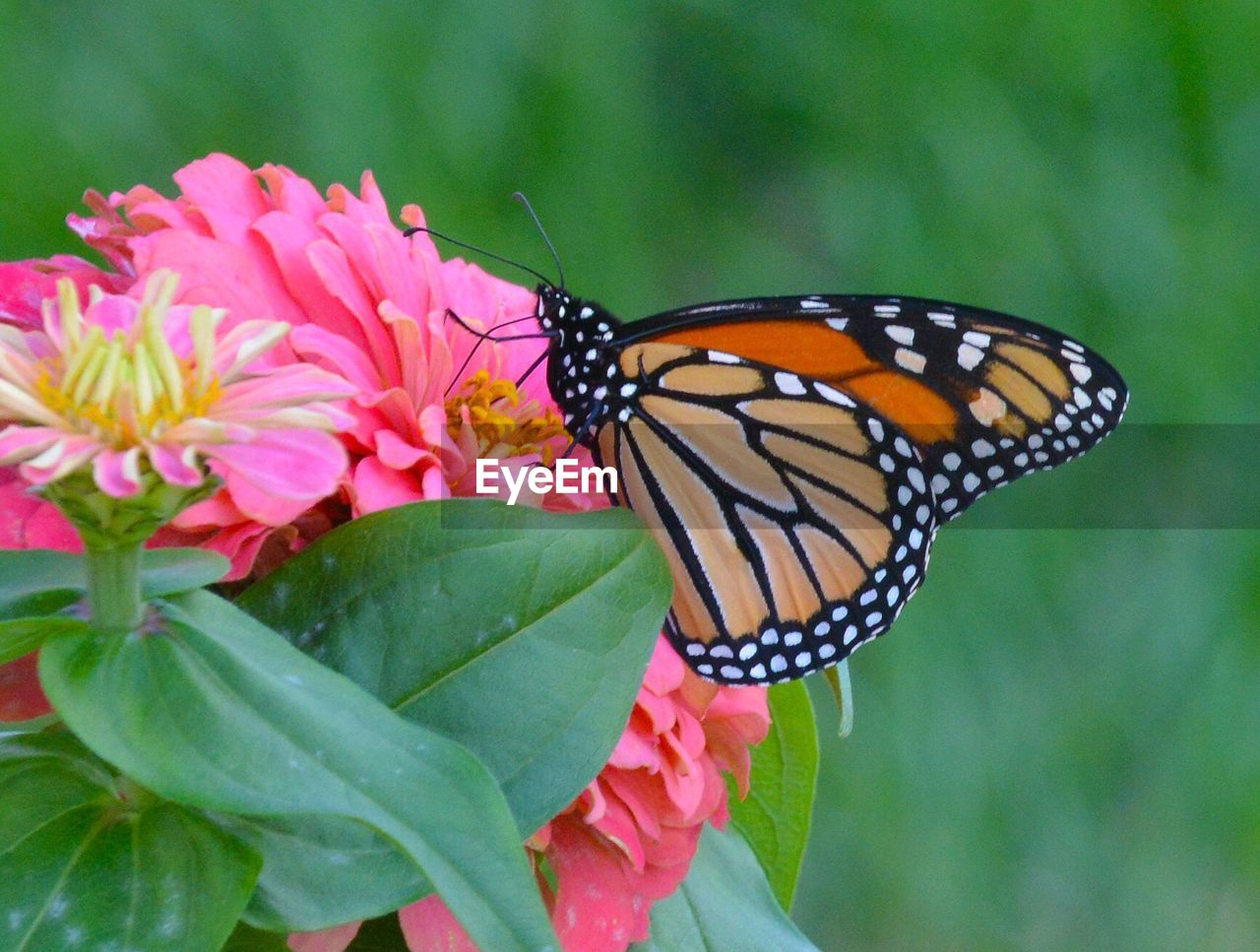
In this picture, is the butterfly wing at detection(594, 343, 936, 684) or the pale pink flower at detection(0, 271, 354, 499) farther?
the butterfly wing at detection(594, 343, 936, 684)

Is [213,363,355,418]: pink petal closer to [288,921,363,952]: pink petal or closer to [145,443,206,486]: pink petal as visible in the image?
[145,443,206,486]: pink petal

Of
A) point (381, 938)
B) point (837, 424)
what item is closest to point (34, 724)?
point (381, 938)

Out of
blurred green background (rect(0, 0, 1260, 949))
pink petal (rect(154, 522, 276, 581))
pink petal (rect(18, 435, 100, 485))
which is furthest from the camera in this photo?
blurred green background (rect(0, 0, 1260, 949))

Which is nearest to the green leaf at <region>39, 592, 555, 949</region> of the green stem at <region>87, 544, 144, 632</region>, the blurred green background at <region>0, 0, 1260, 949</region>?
the green stem at <region>87, 544, 144, 632</region>

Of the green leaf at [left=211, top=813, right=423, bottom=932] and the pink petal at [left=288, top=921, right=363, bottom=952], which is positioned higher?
the green leaf at [left=211, top=813, right=423, bottom=932]

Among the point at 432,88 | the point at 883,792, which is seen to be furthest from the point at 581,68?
the point at 883,792

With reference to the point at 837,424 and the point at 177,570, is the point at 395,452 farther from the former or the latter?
the point at 837,424

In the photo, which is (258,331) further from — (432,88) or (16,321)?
(432,88)
